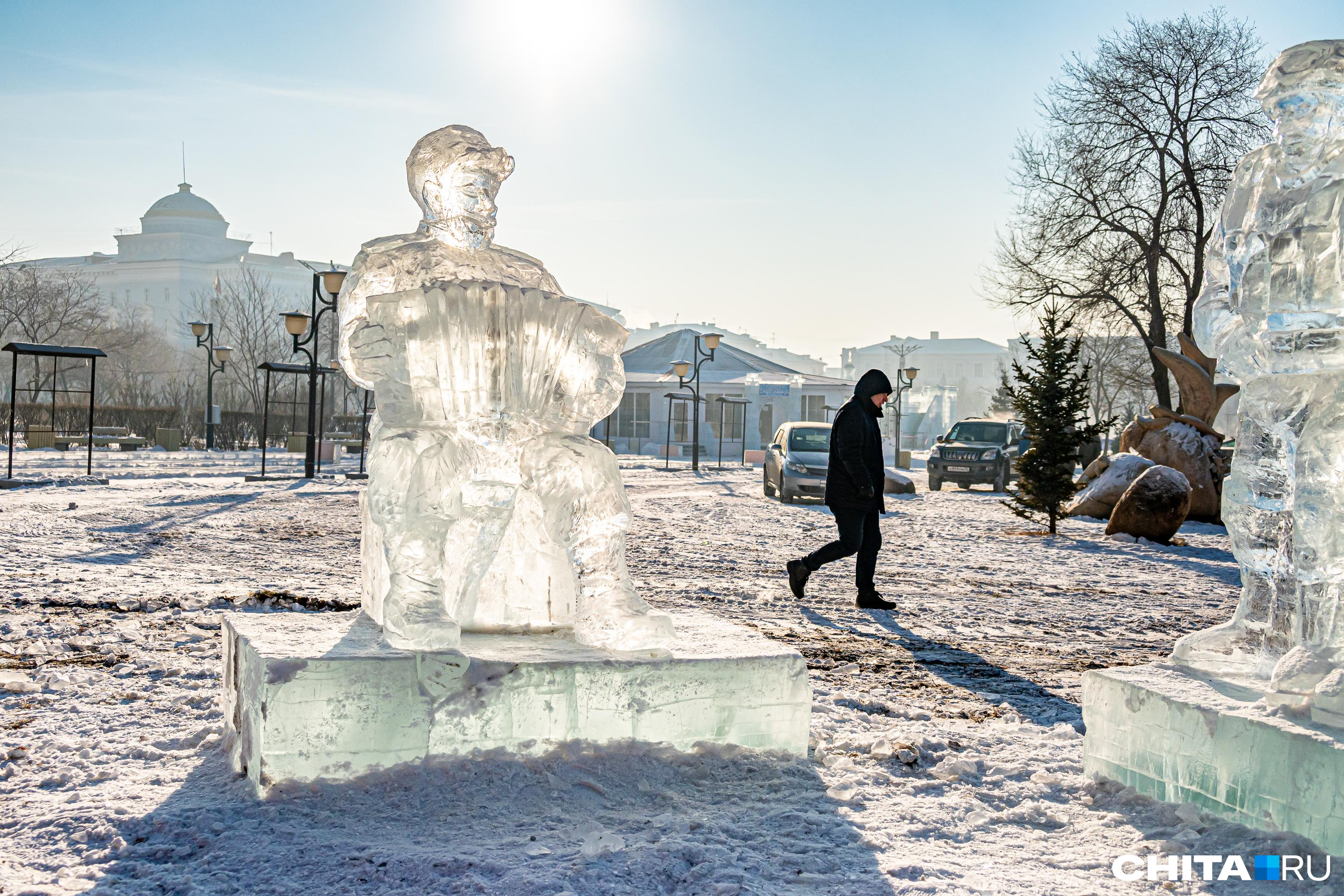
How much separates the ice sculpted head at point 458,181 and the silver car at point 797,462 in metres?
12.6

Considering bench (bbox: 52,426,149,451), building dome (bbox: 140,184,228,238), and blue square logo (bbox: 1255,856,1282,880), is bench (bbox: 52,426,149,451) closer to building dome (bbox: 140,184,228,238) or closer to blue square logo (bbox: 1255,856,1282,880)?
blue square logo (bbox: 1255,856,1282,880)

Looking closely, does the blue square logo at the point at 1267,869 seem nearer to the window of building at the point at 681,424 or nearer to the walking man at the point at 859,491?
the walking man at the point at 859,491

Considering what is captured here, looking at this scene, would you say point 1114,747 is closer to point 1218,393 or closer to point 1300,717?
point 1300,717

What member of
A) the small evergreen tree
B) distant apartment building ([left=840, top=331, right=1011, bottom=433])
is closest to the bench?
the small evergreen tree

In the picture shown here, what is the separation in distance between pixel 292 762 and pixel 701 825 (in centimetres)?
110

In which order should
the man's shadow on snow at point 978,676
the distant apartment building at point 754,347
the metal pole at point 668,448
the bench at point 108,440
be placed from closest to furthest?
the man's shadow on snow at point 978,676 < the bench at point 108,440 < the metal pole at point 668,448 < the distant apartment building at point 754,347

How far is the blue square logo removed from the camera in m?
2.50

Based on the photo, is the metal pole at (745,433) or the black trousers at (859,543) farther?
the metal pole at (745,433)

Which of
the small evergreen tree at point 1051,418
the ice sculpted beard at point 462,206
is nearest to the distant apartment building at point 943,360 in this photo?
the small evergreen tree at point 1051,418

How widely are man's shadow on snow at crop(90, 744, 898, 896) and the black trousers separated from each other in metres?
3.85

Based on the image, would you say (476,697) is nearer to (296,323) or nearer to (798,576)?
(798,576)

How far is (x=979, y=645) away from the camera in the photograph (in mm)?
5859

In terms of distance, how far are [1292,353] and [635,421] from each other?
126 ft

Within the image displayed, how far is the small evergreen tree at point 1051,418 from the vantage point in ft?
40.7
